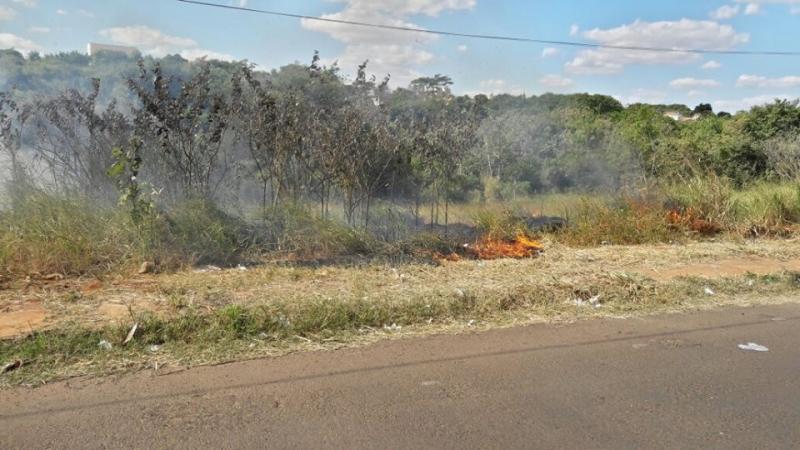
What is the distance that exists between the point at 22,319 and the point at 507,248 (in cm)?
669

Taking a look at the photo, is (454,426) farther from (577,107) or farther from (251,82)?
(577,107)

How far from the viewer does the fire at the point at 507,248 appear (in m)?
9.62

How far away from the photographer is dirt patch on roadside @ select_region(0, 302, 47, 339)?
17.2ft

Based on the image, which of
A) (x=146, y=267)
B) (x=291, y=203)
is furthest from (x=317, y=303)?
(x=291, y=203)

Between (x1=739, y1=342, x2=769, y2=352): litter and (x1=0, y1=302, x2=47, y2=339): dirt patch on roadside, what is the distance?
6.14m

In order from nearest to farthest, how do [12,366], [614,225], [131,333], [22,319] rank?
[12,366] < [131,333] < [22,319] < [614,225]

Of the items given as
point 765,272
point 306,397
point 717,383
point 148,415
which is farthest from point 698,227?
point 148,415

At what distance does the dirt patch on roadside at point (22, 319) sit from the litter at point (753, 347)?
6.14 metres

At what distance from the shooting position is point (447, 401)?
13.9ft

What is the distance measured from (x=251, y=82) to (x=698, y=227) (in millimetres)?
8698

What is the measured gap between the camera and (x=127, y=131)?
9.30 metres

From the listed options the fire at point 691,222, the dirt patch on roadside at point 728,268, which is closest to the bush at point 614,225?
the fire at point 691,222

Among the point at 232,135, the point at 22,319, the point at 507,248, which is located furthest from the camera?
the point at 507,248

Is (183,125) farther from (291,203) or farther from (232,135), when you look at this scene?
(291,203)
